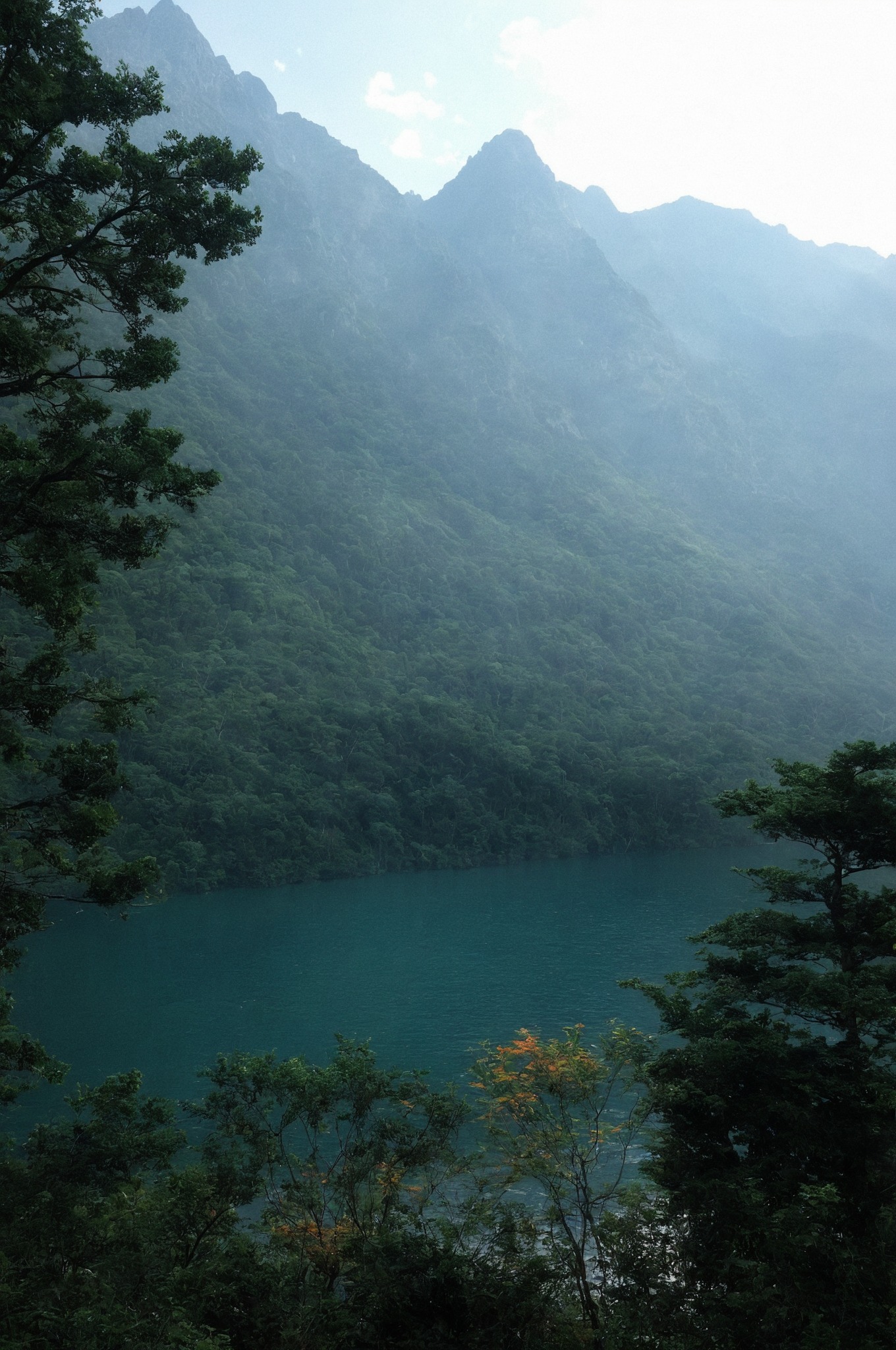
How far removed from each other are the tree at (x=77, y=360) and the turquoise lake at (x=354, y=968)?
52.9 feet

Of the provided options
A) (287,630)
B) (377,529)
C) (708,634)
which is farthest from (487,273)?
(287,630)

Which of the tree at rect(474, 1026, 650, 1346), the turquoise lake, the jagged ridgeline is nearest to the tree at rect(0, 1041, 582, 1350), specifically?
the tree at rect(474, 1026, 650, 1346)

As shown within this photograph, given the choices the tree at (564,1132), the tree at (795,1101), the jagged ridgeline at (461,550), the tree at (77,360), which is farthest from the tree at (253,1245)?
the jagged ridgeline at (461,550)

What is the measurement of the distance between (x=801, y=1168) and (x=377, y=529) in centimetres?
11460

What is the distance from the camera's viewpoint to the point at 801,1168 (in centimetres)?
796

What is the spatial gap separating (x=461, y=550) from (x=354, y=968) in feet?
307

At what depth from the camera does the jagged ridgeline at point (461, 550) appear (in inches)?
2894

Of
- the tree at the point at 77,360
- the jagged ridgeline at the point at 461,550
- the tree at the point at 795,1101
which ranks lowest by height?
the tree at the point at 795,1101

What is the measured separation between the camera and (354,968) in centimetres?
3647

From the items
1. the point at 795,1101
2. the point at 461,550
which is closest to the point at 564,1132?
the point at 795,1101

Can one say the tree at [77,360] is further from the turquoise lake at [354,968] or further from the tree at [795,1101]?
the turquoise lake at [354,968]

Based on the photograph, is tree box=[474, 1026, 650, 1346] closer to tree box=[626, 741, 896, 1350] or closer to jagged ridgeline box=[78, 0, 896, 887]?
tree box=[626, 741, 896, 1350]

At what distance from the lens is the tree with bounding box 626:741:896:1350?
6.28 m

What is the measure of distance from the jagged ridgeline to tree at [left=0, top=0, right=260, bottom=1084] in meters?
23.8
